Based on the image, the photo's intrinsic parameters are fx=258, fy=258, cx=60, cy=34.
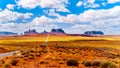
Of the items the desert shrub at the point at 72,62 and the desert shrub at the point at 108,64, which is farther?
Answer: the desert shrub at the point at 72,62

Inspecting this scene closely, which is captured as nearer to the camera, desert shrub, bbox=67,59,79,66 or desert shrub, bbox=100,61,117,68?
desert shrub, bbox=100,61,117,68

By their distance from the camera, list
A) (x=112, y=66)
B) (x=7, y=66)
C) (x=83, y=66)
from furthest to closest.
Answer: (x=83, y=66) → (x=7, y=66) → (x=112, y=66)

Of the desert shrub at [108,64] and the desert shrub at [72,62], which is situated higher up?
the desert shrub at [108,64]

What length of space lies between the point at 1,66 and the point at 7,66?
1.03 m

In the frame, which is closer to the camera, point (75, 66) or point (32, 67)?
point (32, 67)

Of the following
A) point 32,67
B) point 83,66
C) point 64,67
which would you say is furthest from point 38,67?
point 83,66

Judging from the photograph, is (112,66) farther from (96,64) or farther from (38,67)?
(38,67)

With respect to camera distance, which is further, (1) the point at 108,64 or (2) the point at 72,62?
(2) the point at 72,62

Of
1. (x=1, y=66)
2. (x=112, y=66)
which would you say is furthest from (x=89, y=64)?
(x=1, y=66)

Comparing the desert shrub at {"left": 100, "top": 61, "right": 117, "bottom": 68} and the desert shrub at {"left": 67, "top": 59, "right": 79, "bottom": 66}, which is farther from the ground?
the desert shrub at {"left": 100, "top": 61, "right": 117, "bottom": 68}

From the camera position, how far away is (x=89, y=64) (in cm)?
3070

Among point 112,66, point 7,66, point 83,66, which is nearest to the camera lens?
point 112,66

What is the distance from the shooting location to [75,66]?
3075 cm

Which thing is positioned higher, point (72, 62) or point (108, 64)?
point (108, 64)
